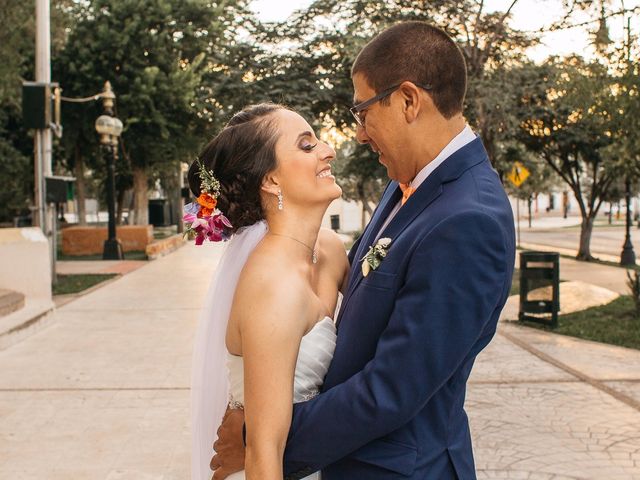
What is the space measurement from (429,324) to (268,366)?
491mm

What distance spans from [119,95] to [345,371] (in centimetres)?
2541

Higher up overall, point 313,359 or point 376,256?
point 376,256

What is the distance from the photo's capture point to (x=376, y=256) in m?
2.00

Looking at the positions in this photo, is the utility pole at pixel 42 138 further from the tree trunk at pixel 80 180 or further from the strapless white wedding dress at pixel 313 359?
the tree trunk at pixel 80 180

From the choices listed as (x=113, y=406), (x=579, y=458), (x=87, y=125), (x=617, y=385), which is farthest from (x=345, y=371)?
(x=87, y=125)

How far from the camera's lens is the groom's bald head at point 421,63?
6.63 ft

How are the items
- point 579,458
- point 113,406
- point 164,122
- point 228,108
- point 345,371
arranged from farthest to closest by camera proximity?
point 164,122, point 228,108, point 113,406, point 579,458, point 345,371

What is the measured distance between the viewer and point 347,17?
16359 mm

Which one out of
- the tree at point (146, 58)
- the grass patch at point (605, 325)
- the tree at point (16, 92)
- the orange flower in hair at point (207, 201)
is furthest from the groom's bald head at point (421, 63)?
the tree at point (146, 58)

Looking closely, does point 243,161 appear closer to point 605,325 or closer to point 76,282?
point 605,325

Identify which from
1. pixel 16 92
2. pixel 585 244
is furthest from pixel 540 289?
pixel 16 92

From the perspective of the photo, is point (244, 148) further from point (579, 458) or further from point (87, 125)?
point (87, 125)

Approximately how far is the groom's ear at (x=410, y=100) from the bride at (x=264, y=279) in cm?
41

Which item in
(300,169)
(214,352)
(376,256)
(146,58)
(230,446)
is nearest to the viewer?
(376,256)
